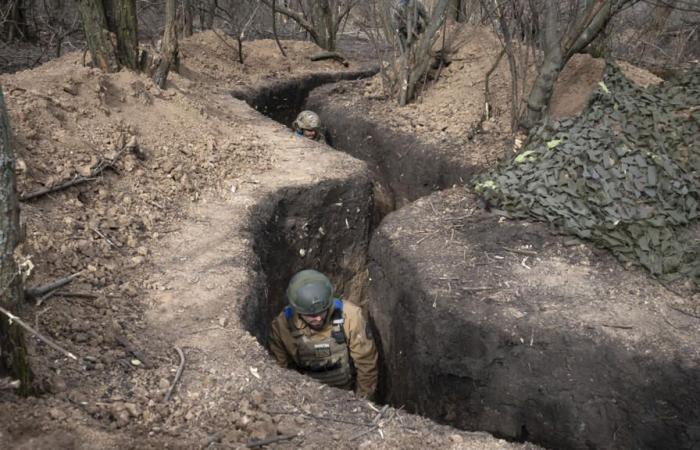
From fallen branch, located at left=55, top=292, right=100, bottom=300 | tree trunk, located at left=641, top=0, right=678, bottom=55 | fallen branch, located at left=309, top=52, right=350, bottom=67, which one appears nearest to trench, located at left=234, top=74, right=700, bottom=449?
fallen branch, located at left=55, top=292, right=100, bottom=300

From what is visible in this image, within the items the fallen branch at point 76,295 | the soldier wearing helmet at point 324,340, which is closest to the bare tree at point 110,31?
the fallen branch at point 76,295

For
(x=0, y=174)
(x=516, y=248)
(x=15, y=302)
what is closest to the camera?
(x=0, y=174)

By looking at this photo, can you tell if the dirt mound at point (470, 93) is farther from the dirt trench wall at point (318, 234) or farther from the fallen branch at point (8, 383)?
the fallen branch at point (8, 383)

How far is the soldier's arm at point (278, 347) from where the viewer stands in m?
4.79

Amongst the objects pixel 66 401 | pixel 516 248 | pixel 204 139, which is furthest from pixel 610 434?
pixel 204 139

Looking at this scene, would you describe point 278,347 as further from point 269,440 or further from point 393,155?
point 393,155

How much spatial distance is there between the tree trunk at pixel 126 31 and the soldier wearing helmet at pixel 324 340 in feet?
13.1

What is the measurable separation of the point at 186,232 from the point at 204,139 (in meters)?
1.86

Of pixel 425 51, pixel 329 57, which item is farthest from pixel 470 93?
pixel 329 57

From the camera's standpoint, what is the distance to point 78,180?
17.4ft

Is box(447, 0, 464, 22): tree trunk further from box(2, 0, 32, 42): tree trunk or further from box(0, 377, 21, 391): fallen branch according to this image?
box(0, 377, 21, 391): fallen branch

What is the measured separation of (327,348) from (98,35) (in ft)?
14.5

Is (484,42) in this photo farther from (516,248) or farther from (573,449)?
(573,449)

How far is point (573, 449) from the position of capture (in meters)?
4.23
